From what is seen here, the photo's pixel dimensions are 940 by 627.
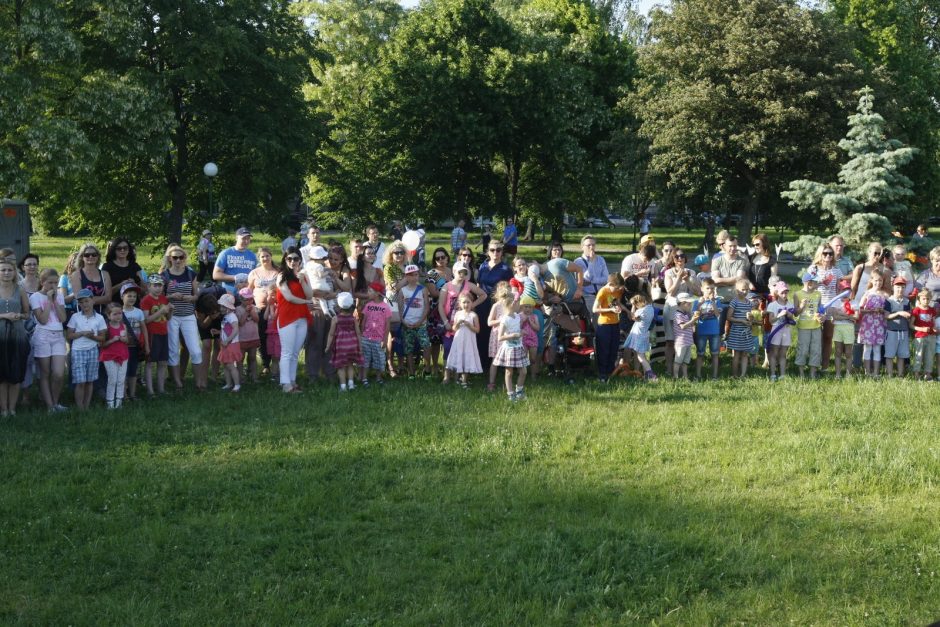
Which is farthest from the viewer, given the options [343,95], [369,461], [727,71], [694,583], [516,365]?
[343,95]

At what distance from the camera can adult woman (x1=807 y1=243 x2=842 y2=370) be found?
42.3 feet

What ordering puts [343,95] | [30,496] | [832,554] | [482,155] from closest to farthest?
1. [832,554]
2. [30,496]
3. [482,155]
4. [343,95]

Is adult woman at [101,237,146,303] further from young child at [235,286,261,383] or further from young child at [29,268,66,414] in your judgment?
young child at [235,286,261,383]

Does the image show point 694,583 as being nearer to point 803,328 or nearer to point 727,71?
point 803,328

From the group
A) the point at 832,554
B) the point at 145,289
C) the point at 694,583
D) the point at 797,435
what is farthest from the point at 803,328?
the point at 145,289

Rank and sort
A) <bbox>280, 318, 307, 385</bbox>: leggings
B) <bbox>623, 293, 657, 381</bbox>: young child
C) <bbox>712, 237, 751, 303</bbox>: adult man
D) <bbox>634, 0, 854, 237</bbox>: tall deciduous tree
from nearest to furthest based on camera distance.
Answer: <bbox>280, 318, 307, 385</bbox>: leggings, <bbox>623, 293, 657, 381</bbox>: young child, <bbox>712, 237, 751, 303</bbox>: adult man, <bbox>634, 0, 854, 237</bbox>: tall deciduous tree

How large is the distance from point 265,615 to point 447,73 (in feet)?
94.2

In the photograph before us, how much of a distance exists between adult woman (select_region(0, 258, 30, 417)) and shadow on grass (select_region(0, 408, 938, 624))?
5.86ft

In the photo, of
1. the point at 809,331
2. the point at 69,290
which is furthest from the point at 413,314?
the point at 809,331

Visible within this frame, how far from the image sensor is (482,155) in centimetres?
3356

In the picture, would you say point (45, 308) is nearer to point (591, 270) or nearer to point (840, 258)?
point (591, 270)

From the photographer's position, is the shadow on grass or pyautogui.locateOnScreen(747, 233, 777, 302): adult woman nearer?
the shadow on grass

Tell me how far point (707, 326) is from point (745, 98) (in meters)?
19.8

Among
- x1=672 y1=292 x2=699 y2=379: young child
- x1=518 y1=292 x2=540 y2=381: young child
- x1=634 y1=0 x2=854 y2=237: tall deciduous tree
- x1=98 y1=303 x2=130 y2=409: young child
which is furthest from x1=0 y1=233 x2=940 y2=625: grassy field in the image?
x1=634 y1=0 x2=854 y2=237: tall deciduous tree
